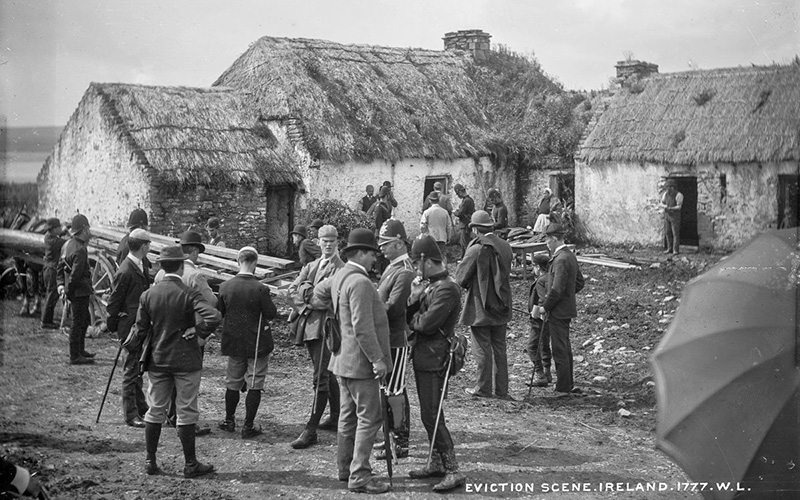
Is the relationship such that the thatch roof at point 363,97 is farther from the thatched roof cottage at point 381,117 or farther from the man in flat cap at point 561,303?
the man in flat cap at point 561,303

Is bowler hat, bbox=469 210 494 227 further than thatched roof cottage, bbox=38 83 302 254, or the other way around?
thatched roof cottage, bbox=38 83 302 254

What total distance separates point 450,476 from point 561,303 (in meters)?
3.17

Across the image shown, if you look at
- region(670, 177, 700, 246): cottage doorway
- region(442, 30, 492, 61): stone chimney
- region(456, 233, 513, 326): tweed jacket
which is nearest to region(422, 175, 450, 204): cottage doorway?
region(442, 30, 492, 61): stone chimney

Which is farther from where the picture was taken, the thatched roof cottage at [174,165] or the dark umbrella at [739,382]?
the thatched roof cottage at [174,165]

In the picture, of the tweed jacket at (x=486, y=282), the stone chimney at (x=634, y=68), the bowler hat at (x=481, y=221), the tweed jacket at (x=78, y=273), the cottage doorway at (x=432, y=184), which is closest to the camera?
the tweed jacket at (x=486, y=282)

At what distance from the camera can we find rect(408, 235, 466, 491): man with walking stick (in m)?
6.34

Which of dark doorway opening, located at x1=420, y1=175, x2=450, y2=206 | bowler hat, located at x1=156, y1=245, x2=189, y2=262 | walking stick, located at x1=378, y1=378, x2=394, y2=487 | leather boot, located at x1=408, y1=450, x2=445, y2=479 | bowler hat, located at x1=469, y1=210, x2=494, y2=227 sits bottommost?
leather boot, located at x1=408, y1=450, x2=445, y2=479

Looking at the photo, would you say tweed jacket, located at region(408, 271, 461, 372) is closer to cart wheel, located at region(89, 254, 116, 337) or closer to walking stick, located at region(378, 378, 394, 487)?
walking stick, located at region(378, 378, 394, 487)

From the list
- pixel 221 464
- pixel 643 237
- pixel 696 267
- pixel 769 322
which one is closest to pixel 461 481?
pixel 221 464

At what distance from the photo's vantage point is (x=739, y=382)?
4395mm

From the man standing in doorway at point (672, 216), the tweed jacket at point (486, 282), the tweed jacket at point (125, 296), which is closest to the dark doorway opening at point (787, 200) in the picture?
the man standing in doorway at point (672, 216)

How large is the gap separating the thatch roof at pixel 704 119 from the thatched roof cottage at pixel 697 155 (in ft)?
0.07

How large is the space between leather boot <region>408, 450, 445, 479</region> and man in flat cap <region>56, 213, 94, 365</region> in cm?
516

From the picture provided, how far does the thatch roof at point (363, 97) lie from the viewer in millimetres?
19406
